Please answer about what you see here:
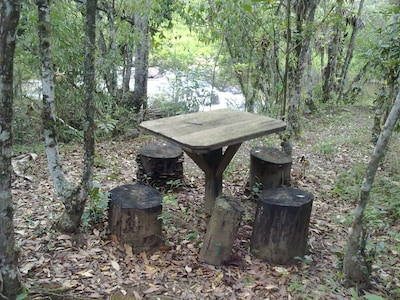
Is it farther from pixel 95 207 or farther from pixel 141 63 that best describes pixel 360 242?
pixel 141 63

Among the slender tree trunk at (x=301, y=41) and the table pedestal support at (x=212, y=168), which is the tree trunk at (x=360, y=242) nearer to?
the table pedestal support at (x=212, y=168)

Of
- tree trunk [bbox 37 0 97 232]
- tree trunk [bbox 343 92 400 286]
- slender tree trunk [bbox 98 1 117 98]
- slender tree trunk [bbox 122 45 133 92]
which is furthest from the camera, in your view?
slender tree trunk [bbox 122 45 133 92]

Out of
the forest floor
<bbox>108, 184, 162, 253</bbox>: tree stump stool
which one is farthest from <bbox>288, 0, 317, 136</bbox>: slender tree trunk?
<bbox>108, 184, 162, 253</bbox>: tree stump stool

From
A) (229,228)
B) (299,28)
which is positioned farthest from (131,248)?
(299,28)

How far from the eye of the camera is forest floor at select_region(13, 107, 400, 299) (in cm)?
239

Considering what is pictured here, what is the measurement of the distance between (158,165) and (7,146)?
2.02 meters

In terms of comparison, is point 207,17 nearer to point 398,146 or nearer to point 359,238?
point 398,146

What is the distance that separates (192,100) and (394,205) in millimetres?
4408

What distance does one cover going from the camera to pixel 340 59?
9469mm

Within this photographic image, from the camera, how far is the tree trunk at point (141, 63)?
640cm

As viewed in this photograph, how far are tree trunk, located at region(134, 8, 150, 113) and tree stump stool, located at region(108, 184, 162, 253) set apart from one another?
4.19m

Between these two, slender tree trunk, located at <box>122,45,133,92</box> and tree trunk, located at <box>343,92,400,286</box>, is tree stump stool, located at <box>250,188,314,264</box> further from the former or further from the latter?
slender tree trunk, located at <box>122,45,133,92</box>

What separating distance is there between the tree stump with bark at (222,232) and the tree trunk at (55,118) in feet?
3.10

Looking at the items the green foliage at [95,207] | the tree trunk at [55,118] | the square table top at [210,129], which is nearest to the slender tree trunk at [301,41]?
the square table top at [210,129]
